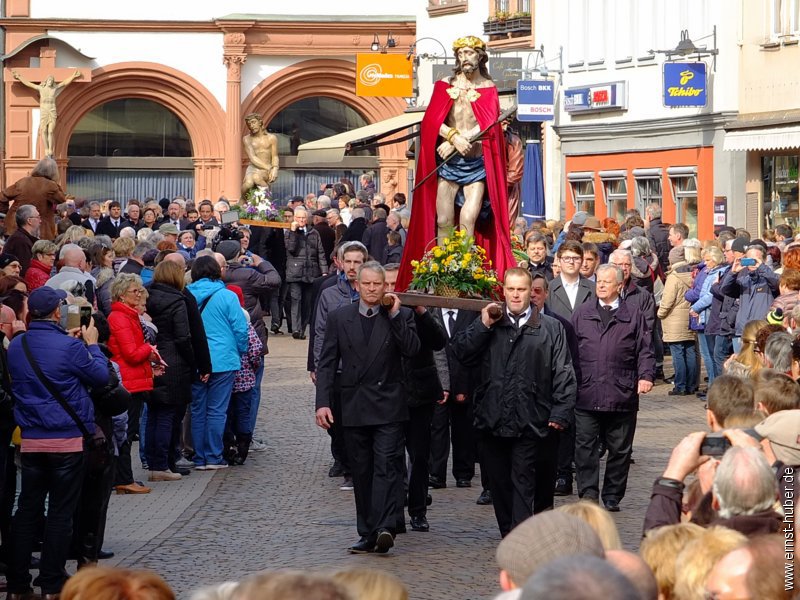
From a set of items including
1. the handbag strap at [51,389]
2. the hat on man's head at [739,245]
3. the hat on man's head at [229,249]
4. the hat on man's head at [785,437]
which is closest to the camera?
the hat on man's head at [785,437]

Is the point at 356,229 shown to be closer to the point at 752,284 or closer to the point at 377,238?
the point at 377,238

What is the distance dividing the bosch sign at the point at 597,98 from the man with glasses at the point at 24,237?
55.6 ft

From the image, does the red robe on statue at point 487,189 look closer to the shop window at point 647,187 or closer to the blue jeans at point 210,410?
the blue jeans at point 210,410

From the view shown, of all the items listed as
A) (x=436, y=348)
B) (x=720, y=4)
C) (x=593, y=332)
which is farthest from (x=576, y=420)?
(x=720, y=4)

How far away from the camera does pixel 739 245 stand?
1834 cm

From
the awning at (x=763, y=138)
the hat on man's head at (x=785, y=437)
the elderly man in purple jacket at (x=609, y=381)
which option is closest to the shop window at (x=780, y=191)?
the awning at (x=763, y=138)

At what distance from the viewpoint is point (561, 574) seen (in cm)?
365

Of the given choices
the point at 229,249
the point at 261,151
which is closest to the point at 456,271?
the point at 229,249

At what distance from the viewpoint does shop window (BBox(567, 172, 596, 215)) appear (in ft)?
112

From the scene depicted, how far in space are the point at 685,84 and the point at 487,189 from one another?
1738cm

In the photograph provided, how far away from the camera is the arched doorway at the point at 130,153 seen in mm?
42719

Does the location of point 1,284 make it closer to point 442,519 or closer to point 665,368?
point 442,519

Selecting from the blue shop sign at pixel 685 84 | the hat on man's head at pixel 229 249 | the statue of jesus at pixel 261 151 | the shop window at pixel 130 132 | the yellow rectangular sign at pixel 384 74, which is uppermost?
the yellow rectangular sign at pixel 384 74

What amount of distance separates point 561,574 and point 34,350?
614 centimetres
